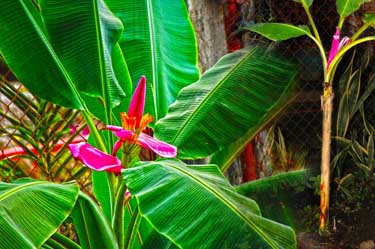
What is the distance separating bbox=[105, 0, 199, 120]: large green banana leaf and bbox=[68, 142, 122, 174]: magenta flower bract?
56 cm

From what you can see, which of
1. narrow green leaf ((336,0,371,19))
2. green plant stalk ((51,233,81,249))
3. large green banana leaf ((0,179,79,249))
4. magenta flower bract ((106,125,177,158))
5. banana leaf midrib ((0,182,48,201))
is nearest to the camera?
large green banana leaf ((0,179,79,249))

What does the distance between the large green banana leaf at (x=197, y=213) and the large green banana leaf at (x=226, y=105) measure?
355 mm

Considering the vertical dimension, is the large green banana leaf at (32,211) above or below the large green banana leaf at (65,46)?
below

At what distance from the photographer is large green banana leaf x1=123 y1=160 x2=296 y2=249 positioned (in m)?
1.49

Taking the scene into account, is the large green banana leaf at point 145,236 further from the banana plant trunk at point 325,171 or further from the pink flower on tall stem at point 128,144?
the banana plant trunk at point 325,171

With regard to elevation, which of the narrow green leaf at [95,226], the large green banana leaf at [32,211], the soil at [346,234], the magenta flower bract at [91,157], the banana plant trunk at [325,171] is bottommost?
the soil at [346,234]

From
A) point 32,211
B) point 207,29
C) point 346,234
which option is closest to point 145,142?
point 32,211

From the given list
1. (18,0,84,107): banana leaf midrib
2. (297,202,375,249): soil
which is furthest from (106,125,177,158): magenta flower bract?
(297,202,375,249): soil

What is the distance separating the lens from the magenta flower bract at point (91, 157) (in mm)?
1538

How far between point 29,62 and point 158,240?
67 cm

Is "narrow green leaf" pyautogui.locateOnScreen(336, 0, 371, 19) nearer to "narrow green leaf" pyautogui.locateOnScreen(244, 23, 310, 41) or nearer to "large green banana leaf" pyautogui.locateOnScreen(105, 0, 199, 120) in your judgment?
"narrow green leaf" pyautogui.locateOnScreen(244, 23, 310, 41)

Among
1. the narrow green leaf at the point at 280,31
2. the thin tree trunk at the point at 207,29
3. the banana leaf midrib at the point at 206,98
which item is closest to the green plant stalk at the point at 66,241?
the banana leaf midrib at the point at 206,98

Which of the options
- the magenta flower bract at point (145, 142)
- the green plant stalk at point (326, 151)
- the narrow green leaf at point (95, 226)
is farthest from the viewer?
the green plant stalk at point (326, 151)

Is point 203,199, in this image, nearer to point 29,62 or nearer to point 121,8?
point 29,62
